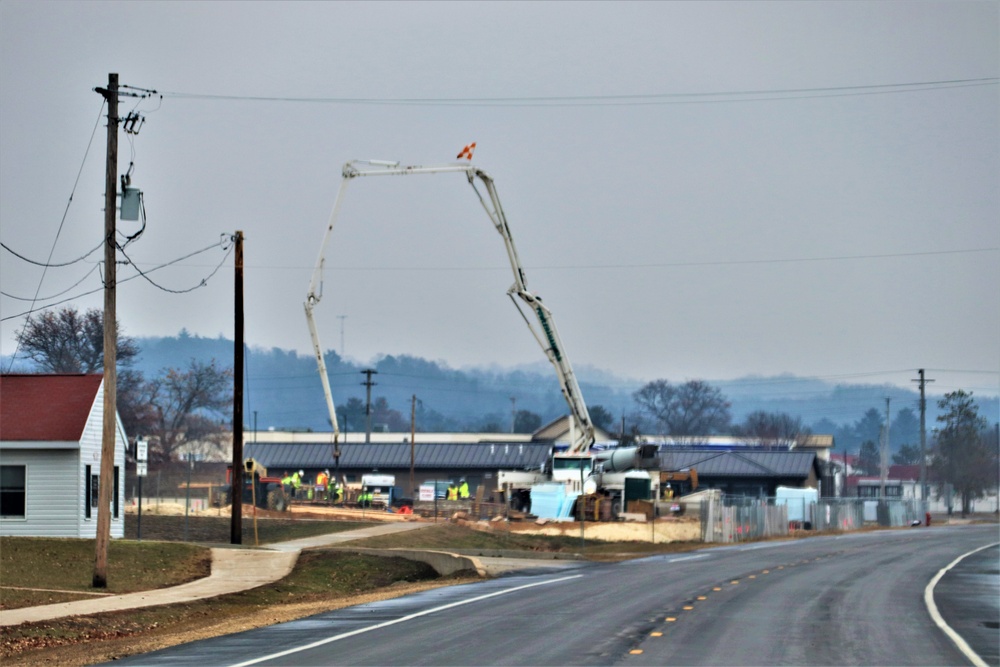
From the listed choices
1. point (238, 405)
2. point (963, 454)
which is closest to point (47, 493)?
point (238, 405)

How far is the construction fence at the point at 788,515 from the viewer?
55750 mm

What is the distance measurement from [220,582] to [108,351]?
6078 mm

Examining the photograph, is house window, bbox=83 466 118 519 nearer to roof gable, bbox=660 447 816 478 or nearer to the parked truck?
the parked truck

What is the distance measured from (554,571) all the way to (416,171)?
1241 inches

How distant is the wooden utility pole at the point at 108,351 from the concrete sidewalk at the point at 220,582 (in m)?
1.26

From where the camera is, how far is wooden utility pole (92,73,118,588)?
84.9 ft

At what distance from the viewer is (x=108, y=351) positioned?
26203 millimetres

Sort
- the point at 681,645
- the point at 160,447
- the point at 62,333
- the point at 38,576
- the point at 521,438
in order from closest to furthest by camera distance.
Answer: the point at 681,645
the point at 38,576
the point at 62,333
the point at 160,447
the point at 521,438

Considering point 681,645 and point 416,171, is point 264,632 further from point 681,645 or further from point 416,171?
point 416,171

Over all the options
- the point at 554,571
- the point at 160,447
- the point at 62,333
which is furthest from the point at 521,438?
the point at 554,571

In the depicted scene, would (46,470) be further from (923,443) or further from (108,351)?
(923,443)

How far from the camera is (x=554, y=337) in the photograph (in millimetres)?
61312

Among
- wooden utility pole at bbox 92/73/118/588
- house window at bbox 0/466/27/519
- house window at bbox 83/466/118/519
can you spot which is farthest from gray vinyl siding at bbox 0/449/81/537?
wooden utility pole at bbox 92/73/118/588

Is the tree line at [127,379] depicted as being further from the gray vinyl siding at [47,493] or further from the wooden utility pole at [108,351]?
the wooden utility pole at [108,351]
